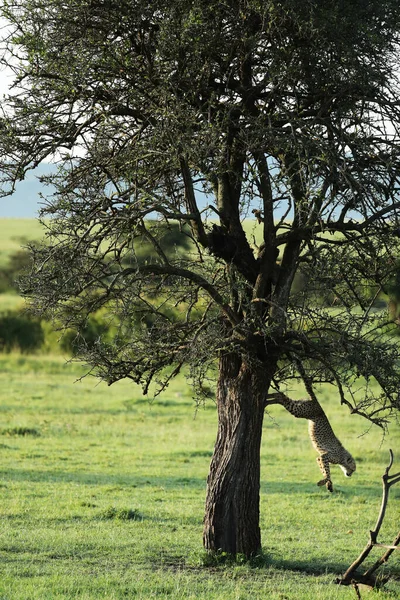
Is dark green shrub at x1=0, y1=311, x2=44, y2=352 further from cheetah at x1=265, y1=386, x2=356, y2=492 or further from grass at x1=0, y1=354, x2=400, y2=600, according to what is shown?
cheetah at x1=265, y1=386, x2=356, y2=492

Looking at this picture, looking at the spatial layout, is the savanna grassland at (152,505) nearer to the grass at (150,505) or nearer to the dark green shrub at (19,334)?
the grass at (150,505)

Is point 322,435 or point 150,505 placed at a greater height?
point 322,435

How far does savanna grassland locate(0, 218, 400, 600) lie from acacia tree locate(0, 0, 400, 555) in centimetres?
95

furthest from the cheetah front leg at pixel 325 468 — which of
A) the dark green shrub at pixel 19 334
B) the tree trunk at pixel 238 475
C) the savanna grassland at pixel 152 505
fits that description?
the dark green shrub at pixel 19 334

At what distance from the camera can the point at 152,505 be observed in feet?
54.7

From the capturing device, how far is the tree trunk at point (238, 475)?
445 inches

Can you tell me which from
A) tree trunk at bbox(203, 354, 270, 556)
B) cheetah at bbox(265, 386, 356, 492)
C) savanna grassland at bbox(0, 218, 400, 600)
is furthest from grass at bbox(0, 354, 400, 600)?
cheetah at bbox(265, 386, 356, 492)

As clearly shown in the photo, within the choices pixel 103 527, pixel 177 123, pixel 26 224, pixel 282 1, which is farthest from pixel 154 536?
pixel 26 224

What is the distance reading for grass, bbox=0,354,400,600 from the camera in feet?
34.7

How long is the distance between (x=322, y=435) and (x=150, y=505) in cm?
399

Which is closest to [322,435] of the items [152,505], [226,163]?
[152,505]

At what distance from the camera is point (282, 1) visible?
995cm

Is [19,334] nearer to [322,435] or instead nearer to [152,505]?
[152,505]

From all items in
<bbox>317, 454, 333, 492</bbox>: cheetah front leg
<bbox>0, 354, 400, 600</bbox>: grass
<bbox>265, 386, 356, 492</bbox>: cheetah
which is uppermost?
<bbox>265, 386, 356, 492</bbox>: cheetah
